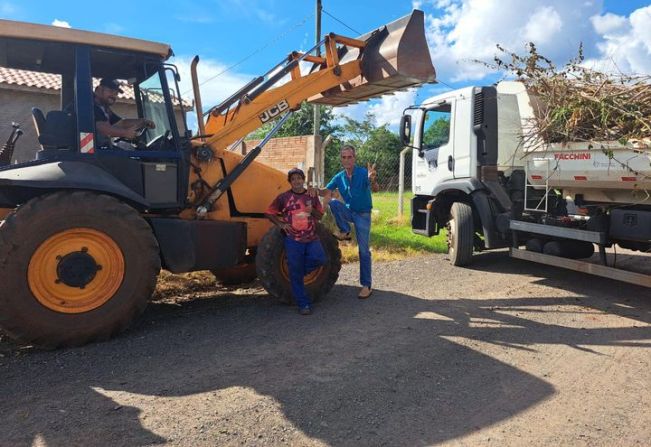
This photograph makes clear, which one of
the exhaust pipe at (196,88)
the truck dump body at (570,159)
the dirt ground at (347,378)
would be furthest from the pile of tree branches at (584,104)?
the exhaust pipe at (196,88)

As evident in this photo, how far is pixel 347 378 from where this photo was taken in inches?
143

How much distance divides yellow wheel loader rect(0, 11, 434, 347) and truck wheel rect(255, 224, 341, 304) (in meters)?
0.01

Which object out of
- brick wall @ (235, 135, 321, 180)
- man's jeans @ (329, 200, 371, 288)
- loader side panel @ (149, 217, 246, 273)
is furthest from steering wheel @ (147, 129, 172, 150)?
brick wall @ (235, 135, 321, 180)

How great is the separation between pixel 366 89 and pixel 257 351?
3.43m

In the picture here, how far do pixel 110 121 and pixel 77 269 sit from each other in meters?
1.53

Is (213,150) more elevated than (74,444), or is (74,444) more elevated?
(213,150)

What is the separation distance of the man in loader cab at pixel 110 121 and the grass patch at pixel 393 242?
13.8ft

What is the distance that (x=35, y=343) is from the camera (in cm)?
396

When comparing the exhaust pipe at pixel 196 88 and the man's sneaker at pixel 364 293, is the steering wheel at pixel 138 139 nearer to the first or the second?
the exhaust pipe at pixel 196 88

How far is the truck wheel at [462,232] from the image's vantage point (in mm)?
7434

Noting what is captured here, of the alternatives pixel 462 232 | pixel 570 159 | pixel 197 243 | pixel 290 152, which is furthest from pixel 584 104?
pixel 290 152

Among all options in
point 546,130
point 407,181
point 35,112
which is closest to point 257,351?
point 35,112

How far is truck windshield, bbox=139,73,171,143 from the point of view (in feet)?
16.3

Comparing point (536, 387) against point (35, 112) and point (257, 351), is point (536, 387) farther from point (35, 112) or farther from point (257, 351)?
point (35, 112)
